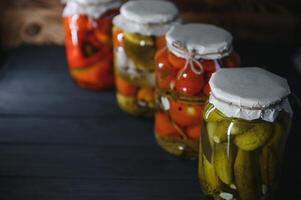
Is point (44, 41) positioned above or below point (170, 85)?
below

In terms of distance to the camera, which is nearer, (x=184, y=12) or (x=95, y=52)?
(x=95, y=52)

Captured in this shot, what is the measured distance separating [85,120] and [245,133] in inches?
14.9

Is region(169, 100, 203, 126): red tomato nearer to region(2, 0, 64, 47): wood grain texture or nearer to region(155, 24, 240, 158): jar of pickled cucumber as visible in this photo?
region(155, 24, 240, 158): jar of pickled cucumber

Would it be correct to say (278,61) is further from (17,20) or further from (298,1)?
(17,20)

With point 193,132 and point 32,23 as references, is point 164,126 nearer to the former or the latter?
point 193,132

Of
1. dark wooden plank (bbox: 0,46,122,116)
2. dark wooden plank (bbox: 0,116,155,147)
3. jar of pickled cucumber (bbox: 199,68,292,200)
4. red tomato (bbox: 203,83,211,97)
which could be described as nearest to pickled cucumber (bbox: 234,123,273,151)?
jar of pickled cucumber (bbox: 199,68,292,200)

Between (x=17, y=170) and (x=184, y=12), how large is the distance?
574 mm

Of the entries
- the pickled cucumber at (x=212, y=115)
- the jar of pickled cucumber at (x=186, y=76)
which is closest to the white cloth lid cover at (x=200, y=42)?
the jar of pickled cucumber at (x=186, y=76)

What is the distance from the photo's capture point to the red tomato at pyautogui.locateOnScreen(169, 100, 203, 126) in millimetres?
768

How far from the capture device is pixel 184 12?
1163mm

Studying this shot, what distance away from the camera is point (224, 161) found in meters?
0.67

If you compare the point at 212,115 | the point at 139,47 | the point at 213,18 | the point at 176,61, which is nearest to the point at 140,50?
the point at 139,47

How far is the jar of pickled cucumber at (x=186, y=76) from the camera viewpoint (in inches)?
29.6

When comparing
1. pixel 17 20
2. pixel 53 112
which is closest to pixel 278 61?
pixel 53 112
